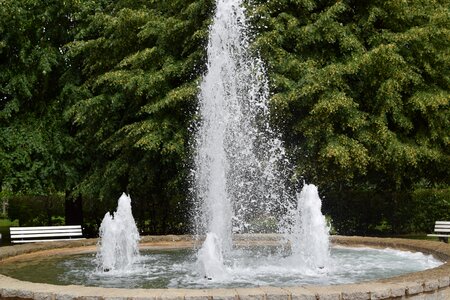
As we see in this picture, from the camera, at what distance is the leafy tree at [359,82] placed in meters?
14.3

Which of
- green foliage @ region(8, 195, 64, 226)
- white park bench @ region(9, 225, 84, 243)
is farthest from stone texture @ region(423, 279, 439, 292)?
green foliage @ region(8, 195, 64, 226)

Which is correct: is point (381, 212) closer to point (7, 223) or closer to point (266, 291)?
point (266, 291)

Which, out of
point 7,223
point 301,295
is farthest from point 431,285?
point 7,223

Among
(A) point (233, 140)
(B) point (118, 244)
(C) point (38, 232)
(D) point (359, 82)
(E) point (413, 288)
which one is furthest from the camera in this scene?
(D) point (359, 82)

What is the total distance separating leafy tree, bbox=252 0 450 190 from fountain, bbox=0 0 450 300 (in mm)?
672

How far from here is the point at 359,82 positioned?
15891mm

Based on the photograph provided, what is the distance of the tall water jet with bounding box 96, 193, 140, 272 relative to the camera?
9711 millimetres

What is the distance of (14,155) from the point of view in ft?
55.5

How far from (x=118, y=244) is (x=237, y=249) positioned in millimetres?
2673

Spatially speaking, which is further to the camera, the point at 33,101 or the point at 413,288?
the point at 33,101

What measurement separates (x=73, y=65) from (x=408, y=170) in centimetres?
954

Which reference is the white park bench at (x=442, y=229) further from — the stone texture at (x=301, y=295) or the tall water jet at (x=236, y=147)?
the stone texture at (x=301, y=295)

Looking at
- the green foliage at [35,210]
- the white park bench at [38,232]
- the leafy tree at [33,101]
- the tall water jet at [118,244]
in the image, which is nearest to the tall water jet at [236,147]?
the tall water jet at [118,244]

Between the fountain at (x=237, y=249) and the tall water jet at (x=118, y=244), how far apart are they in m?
0.02
